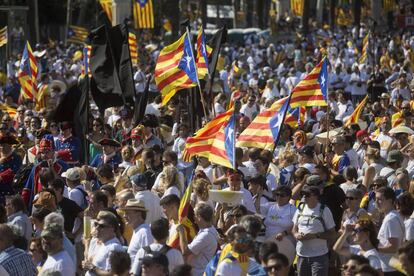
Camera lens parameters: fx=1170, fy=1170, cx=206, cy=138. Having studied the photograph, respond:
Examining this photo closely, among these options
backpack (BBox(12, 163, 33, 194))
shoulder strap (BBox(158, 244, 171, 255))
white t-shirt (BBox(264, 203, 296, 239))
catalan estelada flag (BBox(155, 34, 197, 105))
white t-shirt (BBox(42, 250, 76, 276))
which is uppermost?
catalan estelada flag (BBox(155, 34, 197, 105))

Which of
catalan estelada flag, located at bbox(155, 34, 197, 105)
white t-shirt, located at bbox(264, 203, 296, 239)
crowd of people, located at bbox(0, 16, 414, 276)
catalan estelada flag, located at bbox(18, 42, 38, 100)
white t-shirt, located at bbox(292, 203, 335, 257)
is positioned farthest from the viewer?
catalan estelada flag, located at bbox(18, 42, 38, 100)

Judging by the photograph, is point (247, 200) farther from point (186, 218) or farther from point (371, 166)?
point (371, 166)

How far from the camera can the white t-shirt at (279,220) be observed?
1084cm

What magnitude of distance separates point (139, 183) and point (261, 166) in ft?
6.50

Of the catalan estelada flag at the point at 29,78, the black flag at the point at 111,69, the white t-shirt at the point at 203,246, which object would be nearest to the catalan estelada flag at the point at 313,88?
the black flag at the point at 111,69

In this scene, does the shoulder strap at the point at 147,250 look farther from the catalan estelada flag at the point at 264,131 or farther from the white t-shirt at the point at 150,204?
the catalan estelada flag at the point at 264,131

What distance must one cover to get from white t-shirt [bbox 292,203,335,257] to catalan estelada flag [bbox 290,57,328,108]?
14.3 ft

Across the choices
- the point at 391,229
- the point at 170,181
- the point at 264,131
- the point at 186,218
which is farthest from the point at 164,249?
the point at 264,131

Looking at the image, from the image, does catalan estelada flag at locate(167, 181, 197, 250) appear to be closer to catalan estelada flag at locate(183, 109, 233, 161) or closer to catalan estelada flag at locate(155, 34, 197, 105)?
catalan estelada flag at locate(183, 109, 233, 161)

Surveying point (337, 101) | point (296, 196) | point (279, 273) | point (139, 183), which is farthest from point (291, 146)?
point (337, 101)

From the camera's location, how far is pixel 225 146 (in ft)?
38.5

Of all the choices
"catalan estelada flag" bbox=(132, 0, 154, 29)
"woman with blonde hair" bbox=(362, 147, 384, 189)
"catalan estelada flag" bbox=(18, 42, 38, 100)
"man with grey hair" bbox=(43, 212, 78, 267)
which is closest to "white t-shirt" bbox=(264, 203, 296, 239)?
"woman with blonde hair" bbox=(362, 147, 384, 189)

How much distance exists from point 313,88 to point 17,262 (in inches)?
260

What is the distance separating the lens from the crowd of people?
8.95 m
